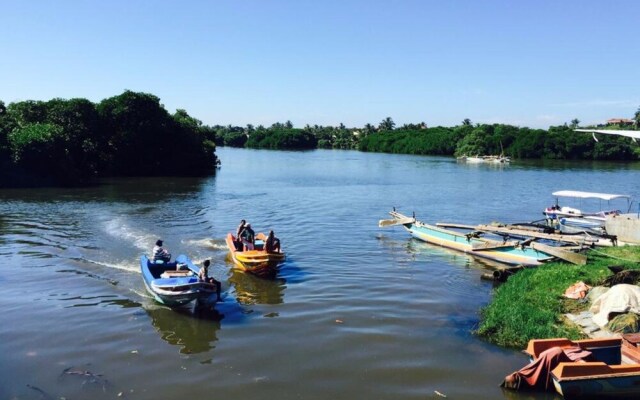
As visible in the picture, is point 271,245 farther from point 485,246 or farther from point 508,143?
point 508,143

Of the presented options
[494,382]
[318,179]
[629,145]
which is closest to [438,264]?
[494,382]

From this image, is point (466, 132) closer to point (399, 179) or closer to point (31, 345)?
point (399, 179)

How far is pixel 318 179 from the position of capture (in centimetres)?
6550

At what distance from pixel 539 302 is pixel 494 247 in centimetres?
736

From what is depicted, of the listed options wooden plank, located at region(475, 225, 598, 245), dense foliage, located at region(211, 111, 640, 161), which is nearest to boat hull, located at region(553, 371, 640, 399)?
wooden plank, located at region(475, 225, 598, 245)

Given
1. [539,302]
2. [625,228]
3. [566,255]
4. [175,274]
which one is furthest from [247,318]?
[625,228]

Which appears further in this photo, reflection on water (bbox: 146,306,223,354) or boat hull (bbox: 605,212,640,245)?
boat hull (bbox: 605,212,640,245)

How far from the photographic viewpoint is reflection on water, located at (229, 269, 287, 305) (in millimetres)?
17266

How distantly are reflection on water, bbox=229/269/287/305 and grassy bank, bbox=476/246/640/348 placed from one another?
6777 millimetres

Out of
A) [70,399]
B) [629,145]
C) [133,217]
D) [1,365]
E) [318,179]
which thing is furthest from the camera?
[629,145]

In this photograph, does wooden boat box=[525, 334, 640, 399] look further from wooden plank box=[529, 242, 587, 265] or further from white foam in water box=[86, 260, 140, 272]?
white foam in water box=[86, 260, 140, 272]

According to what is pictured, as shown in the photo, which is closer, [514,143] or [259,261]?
[259,261]

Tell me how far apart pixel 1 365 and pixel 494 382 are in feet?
36.5

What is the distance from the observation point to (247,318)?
50.7ft
